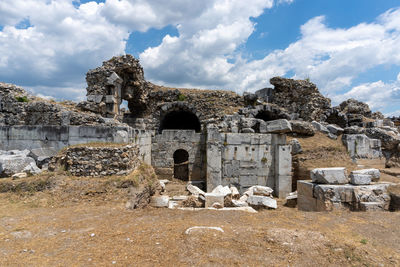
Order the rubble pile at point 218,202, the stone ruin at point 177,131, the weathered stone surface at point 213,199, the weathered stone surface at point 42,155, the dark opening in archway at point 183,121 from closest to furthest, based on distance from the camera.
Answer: the rubble pile at point 218,202, the weathered stone surface at point 213,199, the weathered stone surface at point 42,155, the stone ruin at point 177,131, the dark opening in archway at point 183,121

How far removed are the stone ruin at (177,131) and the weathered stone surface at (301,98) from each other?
221 mm

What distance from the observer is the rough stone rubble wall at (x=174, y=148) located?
11.3 m

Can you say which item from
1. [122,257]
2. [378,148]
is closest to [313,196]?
[122,257]

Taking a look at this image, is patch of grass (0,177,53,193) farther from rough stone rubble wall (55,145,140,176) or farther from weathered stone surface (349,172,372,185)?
weathered stone surface (349,172,372,185)

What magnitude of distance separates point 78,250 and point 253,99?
17166mm

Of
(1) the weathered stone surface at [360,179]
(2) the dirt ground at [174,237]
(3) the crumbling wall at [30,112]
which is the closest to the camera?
(2) the dirt ground at [174,237]

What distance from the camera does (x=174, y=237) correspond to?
3.67 meters

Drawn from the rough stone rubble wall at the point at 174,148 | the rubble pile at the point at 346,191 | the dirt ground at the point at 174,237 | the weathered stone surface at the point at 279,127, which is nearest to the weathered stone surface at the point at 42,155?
the dirt ground at the point at 174,237

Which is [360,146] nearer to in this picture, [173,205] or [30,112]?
[173,205]

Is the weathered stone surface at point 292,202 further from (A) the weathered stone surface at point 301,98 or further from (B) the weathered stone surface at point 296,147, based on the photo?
(A) the weathered stone surface at point 301,98

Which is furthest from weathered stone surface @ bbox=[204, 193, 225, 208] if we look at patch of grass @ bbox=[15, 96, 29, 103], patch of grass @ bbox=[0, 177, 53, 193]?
patch of grass @ bbox=[15, 96, 29, 103]

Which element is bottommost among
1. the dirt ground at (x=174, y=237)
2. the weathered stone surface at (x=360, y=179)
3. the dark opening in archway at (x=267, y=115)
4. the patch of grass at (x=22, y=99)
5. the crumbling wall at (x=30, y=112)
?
the dirt ground at (x=174, y=237)

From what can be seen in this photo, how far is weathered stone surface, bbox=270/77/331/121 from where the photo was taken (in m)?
19.2

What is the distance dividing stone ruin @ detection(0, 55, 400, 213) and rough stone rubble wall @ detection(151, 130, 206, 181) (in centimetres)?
5
